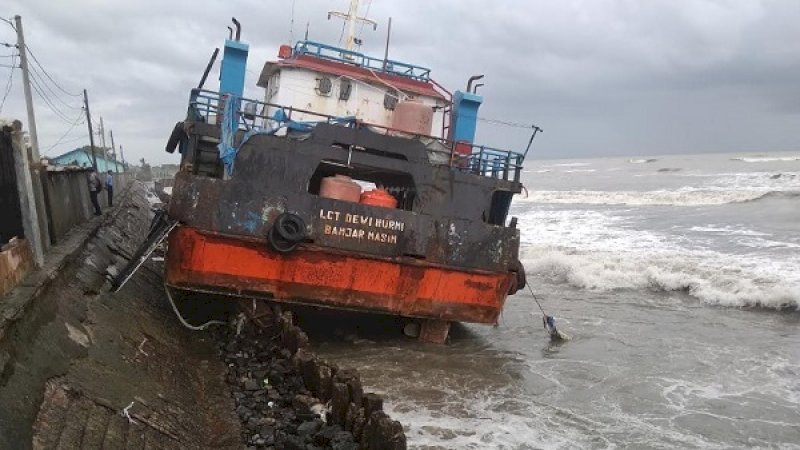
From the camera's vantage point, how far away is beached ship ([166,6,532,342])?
8.70 m

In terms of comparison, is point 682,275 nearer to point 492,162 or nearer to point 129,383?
point 492,162

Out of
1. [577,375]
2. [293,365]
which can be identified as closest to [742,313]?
[577,375]

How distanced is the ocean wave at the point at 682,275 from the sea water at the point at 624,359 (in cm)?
4

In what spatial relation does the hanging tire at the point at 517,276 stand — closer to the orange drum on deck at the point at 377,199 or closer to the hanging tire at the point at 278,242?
the orange drum on deck at the point at 377,199

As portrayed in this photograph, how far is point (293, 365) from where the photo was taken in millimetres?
7543

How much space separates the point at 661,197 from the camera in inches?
1556

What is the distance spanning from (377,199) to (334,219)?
85 cm

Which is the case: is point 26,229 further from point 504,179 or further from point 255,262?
point 504,179

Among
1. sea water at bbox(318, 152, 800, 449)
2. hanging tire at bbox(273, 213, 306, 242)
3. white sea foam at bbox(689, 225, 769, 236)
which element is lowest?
sea water at bbox(318, 152, 800, 449)

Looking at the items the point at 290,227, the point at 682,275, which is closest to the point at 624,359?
the point at 290,227

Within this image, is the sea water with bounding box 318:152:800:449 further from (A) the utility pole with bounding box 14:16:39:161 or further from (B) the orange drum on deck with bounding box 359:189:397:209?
(A) the utility pole with bounding box 14:16:39:161

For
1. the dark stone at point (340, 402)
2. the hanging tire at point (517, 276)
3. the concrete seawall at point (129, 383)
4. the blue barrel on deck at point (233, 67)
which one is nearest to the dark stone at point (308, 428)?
the concrete seawall at point (129, 383)

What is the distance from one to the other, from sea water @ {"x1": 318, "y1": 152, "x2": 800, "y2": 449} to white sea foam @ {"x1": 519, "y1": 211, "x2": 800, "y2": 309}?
49mm

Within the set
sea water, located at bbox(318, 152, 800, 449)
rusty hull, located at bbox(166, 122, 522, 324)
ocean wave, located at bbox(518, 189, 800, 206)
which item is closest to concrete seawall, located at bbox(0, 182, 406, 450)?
rusty hull, located at bbox(166, 122, 522, 324)
